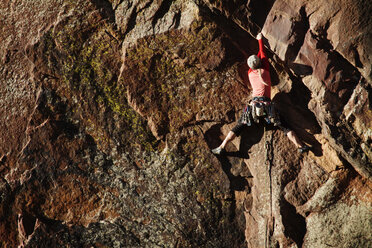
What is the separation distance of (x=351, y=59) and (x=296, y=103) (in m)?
1.27

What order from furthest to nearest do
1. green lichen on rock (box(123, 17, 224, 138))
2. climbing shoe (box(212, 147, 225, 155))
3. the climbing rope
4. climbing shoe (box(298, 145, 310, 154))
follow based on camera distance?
green lichen on rock (box(123, 17, 224, 138)), climbing shoe (box(212, 147, 225, 155)), the climbing rope, climbing shoe (box(298, 145, 310, 154))

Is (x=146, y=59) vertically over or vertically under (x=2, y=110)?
over

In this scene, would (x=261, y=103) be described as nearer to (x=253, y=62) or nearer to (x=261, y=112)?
(x=261, y=112)

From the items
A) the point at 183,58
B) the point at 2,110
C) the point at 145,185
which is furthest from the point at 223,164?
the point at 2,110

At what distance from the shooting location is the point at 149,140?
24.7 feet

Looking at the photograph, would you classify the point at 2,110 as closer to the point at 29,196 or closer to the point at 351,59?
the point at 29,196

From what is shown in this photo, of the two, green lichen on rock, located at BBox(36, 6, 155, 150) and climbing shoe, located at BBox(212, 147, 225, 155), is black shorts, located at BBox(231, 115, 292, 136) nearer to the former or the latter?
climbing shoe, located at BBox(212, 147, 225, 155)

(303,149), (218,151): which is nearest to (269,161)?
(303,149)

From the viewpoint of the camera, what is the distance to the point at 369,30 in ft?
21.1

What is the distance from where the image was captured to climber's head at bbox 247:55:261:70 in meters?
6.90

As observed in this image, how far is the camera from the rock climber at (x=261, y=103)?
6.96m

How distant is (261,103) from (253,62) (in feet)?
2.45

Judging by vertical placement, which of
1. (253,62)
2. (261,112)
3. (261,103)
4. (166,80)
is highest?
(253,62)

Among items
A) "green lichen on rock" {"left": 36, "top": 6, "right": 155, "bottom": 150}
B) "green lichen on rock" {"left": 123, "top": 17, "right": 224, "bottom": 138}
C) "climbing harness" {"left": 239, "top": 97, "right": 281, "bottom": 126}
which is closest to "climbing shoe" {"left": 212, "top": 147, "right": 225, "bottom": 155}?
"climbing harness" {"left": 239, "top": 97, "right": 281, "bottom": 126}
